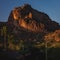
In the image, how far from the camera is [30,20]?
16800 cm

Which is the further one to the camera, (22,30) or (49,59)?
(22,30)

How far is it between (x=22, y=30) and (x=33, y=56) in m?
68.9

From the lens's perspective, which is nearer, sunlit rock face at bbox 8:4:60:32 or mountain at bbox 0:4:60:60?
mountain at bbox 0:4:60:60

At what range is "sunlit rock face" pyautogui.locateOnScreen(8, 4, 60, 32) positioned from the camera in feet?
537

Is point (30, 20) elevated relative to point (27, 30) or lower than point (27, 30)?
elevated

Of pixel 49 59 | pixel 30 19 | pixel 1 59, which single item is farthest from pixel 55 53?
pixel 30 19

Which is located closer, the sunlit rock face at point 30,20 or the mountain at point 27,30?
the mountain at point 27,30

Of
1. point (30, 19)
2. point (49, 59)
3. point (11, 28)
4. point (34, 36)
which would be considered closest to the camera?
point (49, 59)

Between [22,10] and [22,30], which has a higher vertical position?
[22,10]

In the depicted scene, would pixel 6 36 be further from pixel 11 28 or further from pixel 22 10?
pixel 22 10

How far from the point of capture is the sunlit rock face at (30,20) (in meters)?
164

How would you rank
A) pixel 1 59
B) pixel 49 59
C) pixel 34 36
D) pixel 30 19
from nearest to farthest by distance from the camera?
1. pixel 1 59
2. pixel 49 59
3. pixel 34 36
4. pixel 30 19

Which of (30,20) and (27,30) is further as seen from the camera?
(30,20)

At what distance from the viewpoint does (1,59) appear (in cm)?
7275
